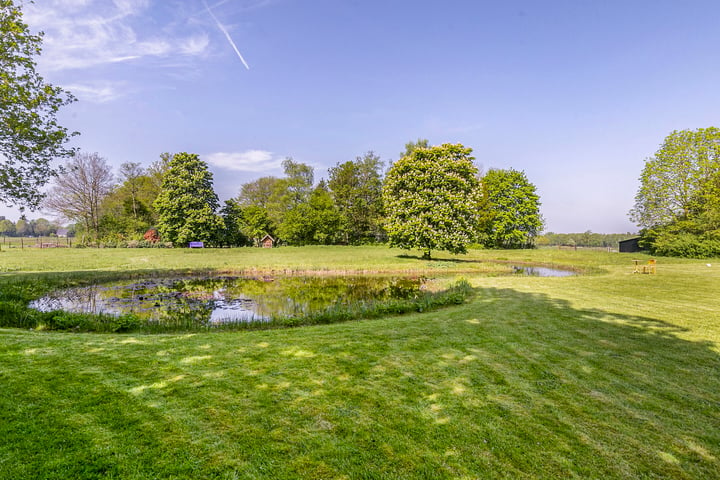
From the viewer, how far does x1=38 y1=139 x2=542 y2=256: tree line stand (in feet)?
96.5

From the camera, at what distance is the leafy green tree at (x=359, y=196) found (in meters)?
56.9

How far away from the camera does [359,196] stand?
192 feet

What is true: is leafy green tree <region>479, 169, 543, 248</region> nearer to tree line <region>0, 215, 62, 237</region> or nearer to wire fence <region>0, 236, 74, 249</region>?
wire fence <region>0, 236, 74, 249</region>

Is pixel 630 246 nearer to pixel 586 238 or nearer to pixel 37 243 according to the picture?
pixel 586 238

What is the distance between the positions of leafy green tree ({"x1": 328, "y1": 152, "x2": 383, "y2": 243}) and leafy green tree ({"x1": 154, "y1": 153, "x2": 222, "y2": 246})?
20.4 m

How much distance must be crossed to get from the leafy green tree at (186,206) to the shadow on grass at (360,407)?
42896mm

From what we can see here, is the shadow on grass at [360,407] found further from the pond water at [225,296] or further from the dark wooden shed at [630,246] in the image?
the dark wooden shed at [630,246]

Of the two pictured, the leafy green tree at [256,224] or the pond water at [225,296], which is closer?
the pond water at [225,296]

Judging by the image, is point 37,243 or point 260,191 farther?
point 260,191

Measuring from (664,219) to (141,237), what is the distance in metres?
67.9

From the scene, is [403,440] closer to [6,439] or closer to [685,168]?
[6,439]

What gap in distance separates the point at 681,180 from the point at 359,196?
4217 cm

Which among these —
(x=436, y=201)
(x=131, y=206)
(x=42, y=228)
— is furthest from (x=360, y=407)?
(x=42, y=228)

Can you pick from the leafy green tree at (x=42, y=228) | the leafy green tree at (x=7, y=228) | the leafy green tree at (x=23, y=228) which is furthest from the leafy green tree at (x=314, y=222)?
the leafy green tree at (x=7, y=228)
